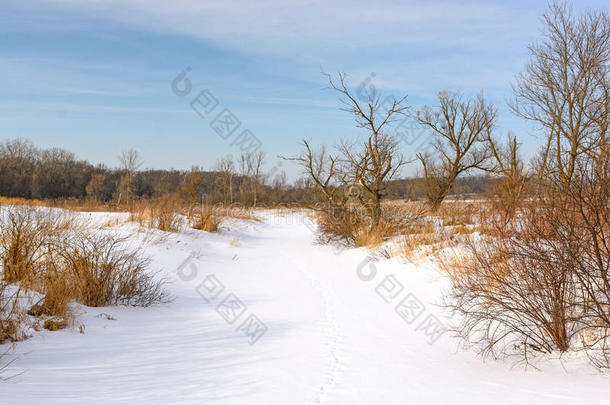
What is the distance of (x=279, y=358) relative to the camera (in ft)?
16.6

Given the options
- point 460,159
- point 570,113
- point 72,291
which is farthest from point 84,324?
point 460,159

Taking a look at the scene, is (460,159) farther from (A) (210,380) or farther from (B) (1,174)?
(B) (1,174)

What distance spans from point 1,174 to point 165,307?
2220 inches

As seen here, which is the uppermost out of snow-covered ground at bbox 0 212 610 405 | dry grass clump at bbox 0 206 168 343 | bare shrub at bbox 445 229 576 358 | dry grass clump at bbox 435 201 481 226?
dry grass clump at bbox 435 201 481 226

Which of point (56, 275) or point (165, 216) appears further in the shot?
point (165, 216)

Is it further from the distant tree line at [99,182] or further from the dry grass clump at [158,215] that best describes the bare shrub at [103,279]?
the distant tree line at [99,182]

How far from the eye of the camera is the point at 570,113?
1683 centimetres

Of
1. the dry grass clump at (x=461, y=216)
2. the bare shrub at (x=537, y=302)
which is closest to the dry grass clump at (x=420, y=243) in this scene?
the dry grass clump at (x=461, y=216)

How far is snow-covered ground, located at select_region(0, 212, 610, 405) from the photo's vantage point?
12.4 feet

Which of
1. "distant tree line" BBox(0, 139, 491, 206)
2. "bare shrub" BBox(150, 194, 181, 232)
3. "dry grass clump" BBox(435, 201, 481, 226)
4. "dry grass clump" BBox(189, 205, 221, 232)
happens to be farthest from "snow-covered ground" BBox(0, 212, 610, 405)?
"distant tree line" BBox(0, 139, 491, 206)

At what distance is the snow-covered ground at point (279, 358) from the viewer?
3785 millimetres

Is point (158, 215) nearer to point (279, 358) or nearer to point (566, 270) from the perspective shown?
point (279, 358)

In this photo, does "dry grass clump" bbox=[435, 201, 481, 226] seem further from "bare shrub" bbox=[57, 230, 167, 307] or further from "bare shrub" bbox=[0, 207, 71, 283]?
"bare shrub" bbox=[0, 207, 71, 283]

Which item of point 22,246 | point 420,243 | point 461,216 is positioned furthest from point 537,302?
point 461,216
